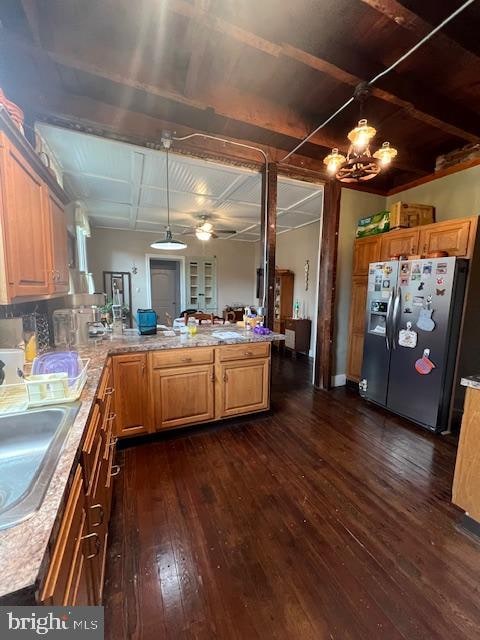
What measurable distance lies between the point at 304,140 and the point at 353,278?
1784 millimetres

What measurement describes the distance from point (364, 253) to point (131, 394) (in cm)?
312

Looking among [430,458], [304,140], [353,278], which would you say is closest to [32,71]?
[304,140]

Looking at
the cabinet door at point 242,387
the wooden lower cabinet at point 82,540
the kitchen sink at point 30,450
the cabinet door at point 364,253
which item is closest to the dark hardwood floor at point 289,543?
the cabinet door at point 242,387

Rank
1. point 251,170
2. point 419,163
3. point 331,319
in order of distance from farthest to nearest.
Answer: point 331,319
point 419,163
point 251,170

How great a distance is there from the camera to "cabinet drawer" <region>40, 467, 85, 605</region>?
1.80 feet

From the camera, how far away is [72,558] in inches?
28.3

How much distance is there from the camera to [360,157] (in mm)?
1965

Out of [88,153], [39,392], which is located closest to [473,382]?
[39,392]

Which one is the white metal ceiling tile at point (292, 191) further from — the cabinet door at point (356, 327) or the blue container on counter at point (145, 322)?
the blue container on counter at point (145, 322)

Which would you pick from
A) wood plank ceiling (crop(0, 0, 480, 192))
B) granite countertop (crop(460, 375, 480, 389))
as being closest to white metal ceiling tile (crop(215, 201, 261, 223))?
wood plank ceiling (crop(0, 0, 480, 192))

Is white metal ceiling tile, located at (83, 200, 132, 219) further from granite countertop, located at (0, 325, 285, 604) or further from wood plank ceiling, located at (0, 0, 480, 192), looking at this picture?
granite countertop, located at (0, 325, 285, 604)

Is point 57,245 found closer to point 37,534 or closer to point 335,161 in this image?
point 37,534

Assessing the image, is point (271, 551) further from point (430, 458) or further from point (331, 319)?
point (331, 319)

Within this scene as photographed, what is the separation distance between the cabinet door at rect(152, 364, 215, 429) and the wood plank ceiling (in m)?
2.08
